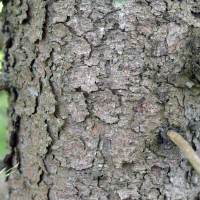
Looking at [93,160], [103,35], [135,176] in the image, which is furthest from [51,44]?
[135,176]

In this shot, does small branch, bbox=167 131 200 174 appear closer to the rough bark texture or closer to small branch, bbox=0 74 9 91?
the rough bark texture

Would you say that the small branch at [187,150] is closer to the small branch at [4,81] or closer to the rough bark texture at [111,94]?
the rough bark texture at [111,94]

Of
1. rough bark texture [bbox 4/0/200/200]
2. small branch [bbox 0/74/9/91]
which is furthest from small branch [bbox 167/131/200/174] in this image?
small branch [bbox 0/74/9/91]

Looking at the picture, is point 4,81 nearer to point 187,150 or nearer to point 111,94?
point 111,94

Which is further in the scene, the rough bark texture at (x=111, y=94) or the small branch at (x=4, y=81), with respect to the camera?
the small branch at (x=4, y=81)

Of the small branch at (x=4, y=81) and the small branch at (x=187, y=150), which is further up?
the small branch at (x=4, y=81)

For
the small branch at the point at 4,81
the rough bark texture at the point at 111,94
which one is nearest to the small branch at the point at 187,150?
the rough bark texture at the point at 111,94
